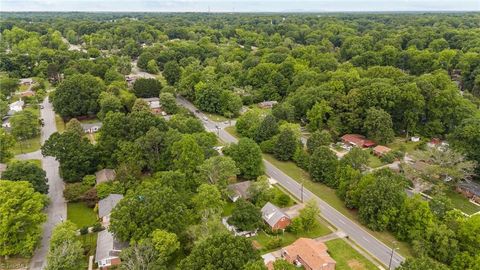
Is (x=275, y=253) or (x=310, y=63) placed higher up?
(x=310, y=63)

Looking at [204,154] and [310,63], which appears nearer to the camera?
[204,154]

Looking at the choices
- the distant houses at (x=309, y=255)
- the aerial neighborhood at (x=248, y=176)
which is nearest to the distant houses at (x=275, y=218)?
the aerial neighborhood at (x=248, y=176)

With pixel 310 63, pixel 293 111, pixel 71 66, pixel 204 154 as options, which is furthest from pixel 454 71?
pixel 71 66

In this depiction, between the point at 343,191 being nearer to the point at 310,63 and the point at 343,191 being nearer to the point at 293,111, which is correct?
the point at 293,111

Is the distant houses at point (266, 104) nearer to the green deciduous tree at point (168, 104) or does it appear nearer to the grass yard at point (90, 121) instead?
the green deciduous tree at point (168, 104)

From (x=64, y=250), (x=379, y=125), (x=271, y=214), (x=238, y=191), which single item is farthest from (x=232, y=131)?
(x=64, y=250)

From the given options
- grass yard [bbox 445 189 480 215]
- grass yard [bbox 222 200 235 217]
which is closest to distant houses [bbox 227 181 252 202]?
grass yard [bbox 222 200 235 217]

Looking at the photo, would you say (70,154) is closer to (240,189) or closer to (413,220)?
(240,189)
